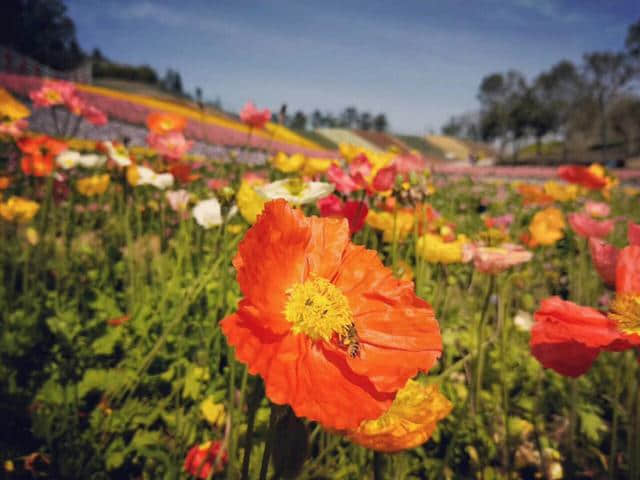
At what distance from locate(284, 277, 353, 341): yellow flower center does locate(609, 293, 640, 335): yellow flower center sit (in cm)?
41

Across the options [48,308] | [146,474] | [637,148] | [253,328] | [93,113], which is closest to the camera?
[253,328]

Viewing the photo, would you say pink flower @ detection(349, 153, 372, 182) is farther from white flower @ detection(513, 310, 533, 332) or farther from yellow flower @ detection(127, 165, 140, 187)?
white flower @ detection(513, 310, 533, 332)

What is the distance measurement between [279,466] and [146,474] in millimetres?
593

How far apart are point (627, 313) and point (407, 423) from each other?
36 cm

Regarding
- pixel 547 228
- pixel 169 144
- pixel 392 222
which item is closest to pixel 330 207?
pixel 392 222

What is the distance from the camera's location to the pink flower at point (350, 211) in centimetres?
67

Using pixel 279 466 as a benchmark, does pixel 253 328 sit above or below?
above

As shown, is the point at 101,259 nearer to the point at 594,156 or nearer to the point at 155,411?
the point at 155,411

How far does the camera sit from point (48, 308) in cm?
145

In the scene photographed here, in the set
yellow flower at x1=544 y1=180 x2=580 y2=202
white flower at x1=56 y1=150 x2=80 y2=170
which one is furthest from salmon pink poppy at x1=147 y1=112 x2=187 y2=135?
yellow flower at x1=544 y1=180 x2=580 y2=202

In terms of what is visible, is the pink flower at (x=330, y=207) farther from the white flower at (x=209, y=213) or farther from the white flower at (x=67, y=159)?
A: the white flower at (x=67, y=159)

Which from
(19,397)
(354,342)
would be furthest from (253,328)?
(19,397)

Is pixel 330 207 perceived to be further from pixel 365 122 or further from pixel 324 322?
pixel 365 122

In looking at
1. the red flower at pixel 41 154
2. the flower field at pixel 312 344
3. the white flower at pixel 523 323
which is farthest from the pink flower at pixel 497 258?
the red flower at pixel 41 154
